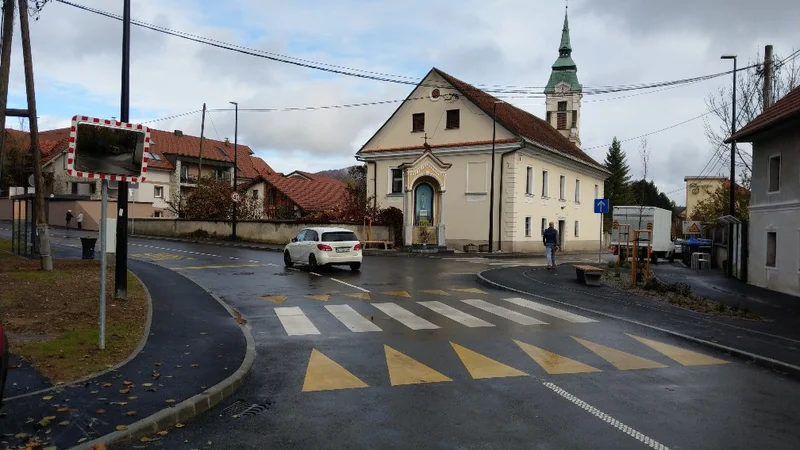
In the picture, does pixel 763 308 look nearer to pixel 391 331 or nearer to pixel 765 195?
pixel 765 195

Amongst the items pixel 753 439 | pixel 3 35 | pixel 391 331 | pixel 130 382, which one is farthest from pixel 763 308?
pixel 3 35

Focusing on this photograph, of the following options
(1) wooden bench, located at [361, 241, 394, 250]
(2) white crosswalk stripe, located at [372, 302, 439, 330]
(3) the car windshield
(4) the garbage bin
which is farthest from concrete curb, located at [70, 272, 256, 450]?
(1) wooden bench, located at [361, 241, 394, 250]

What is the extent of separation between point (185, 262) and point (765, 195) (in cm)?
2129

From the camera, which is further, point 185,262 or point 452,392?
point 185,262

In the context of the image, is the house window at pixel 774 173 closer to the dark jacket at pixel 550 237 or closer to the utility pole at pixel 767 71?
the utility pole at pixel 767 71

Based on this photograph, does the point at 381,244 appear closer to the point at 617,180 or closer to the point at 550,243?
the point at 550,243

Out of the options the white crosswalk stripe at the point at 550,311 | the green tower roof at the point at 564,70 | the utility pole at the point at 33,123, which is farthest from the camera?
the green tower roof at the point at 564,70

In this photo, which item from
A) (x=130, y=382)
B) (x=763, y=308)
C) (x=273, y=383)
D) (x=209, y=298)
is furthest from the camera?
(x=763, y=308)

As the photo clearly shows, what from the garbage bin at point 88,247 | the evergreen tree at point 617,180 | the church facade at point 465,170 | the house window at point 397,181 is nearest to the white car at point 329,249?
the garbage bin at point 88,247

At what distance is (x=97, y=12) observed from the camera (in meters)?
17.0

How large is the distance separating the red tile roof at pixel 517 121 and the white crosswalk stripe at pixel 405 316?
83.4 feet

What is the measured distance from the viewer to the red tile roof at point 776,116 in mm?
17533

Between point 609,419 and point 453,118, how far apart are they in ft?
113

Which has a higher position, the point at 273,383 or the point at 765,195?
the point at 765,195
